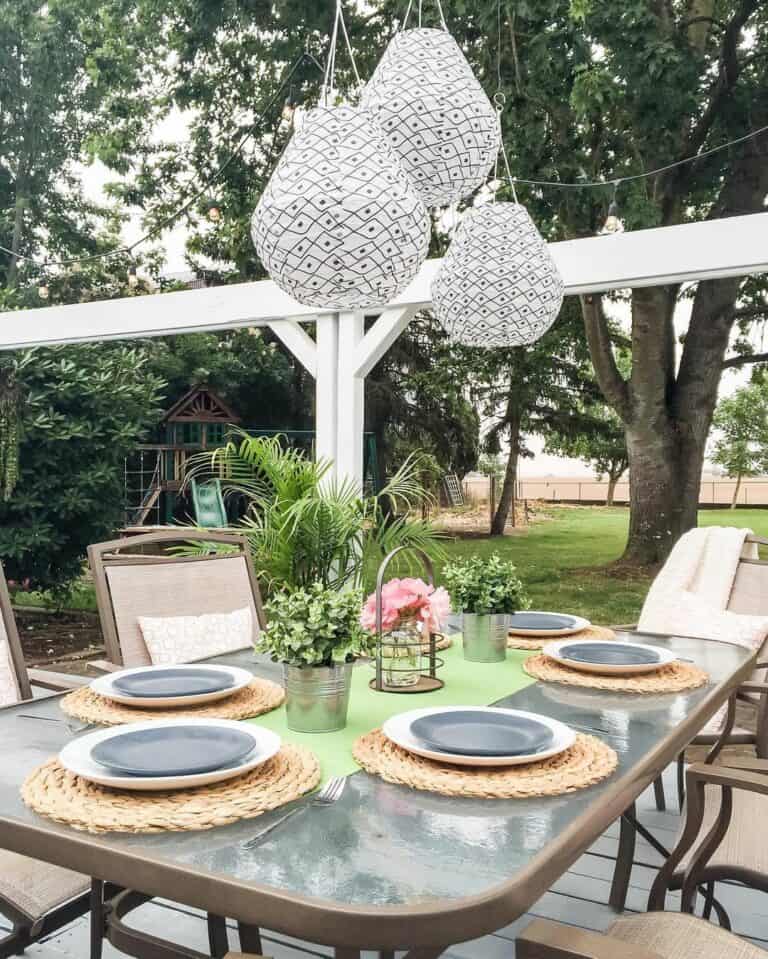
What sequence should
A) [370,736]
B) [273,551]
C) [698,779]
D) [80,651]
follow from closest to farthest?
[370,736], [698,779], [273,551], [80,651]

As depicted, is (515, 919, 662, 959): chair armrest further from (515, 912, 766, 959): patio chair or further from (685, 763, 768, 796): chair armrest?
(685, 763, 768, 796): chair armrest

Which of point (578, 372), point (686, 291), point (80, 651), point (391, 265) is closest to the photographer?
point (391, 265)

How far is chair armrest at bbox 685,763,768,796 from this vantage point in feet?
5.16

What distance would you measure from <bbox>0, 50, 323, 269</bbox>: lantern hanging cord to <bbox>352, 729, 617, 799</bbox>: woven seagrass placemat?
6.89 m

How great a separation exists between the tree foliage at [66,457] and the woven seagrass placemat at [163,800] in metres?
4.88

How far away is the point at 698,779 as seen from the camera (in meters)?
1.63

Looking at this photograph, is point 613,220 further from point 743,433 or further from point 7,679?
point 7,679

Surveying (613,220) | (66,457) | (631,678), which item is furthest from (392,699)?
(613,220)

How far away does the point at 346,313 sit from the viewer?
→ 14.2 ft

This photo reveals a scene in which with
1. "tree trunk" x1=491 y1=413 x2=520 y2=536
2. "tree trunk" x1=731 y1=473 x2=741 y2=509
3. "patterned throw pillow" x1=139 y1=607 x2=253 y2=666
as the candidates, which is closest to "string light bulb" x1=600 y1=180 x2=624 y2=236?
"tree trunk" x1=491 y1=413 x2=520 y2=536

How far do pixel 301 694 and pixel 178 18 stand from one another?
7.62 metres

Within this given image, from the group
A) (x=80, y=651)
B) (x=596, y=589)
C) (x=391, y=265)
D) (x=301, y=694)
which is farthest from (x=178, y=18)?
(x=301, y=694)

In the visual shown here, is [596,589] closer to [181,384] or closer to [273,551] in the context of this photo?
[181,384]

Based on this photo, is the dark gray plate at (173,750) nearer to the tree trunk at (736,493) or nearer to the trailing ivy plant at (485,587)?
the trailing ivy plant at (485,587)
